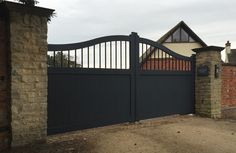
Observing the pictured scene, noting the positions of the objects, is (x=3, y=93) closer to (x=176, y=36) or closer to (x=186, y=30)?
(x=176, y=36)

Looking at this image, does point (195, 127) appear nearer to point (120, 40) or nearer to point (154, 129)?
point (154, 129)

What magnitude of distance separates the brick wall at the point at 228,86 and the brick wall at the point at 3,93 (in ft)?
29.3

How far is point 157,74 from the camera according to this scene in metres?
9.41

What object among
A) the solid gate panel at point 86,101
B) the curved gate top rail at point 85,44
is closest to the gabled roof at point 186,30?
the curved gate top rail at point 85,44

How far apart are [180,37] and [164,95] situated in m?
16.8

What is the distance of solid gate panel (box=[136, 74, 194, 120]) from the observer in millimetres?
8961

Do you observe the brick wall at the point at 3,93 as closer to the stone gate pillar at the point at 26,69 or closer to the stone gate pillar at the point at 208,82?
the stone gate pillar at the point at 26,69

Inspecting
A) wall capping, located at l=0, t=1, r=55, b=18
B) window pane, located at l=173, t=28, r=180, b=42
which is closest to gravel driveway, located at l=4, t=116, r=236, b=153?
wall capping, located at l=0, t=1, r=55, b=18

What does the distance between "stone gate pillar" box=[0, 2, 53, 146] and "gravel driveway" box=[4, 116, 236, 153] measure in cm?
42

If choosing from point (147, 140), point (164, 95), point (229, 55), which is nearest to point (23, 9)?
point (147, 140)

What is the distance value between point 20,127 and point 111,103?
119 inches

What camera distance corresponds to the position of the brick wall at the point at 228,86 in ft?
39.1

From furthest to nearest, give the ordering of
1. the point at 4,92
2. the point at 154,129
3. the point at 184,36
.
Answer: the point at 184,36
the point at 154,129
the point at 4,92

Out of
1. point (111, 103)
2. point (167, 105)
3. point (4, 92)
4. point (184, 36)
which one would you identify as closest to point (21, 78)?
point (4, 92)
